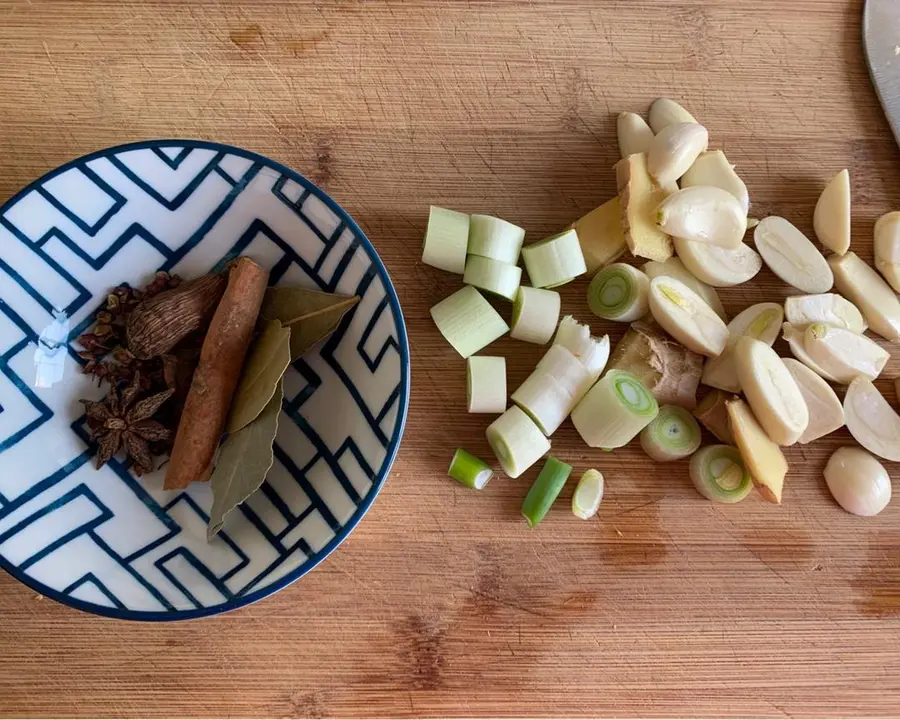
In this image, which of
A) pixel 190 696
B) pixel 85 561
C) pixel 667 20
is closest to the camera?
pixel 85 561

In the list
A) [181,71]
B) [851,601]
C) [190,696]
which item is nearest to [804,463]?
[851,601]

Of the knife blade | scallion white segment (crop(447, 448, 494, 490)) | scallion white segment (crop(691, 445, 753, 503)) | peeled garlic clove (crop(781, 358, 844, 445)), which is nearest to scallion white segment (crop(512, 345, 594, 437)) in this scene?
scallion white segment (crop(447, 448, 494, 490))

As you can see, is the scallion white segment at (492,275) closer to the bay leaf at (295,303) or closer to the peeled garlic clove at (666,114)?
the bay leaf at (295,303)

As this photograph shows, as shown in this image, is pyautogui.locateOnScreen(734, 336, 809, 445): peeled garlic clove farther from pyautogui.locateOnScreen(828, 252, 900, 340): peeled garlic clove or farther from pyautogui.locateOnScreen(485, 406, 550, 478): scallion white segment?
pyautogui.locateOnScreen(485, 406, 550, 478): scallion white segment

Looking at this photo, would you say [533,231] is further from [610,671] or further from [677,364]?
[610,671]

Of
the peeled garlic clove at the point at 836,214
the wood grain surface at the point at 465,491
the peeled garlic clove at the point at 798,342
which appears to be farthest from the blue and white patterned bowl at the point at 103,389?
the peeled garlic clove at the point at 836,214

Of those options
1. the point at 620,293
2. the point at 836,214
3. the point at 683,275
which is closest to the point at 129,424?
the point at 620,293
